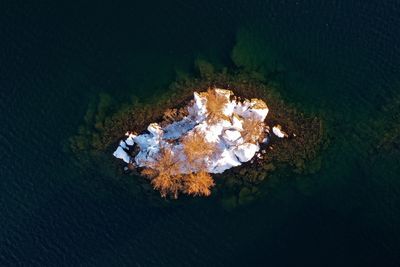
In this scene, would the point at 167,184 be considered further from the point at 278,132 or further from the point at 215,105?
the point at 278,132

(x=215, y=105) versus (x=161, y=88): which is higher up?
(x=215, y=105)

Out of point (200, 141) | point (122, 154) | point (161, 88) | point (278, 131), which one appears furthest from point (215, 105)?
point (122, 154)

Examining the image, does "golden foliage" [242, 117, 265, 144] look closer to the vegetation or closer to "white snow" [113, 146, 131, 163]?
the vegetation

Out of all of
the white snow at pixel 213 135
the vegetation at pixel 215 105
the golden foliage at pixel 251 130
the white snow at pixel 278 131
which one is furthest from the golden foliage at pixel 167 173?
the white snow at pixel 278 131

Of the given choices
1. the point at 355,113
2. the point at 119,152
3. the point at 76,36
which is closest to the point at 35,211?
the point at 119,152

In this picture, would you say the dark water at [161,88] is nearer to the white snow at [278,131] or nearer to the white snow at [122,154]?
the white snow at [122,154]

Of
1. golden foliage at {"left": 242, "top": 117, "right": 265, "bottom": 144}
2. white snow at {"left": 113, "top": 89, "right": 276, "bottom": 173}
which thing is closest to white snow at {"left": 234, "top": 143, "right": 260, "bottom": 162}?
white snow at {"left": 113, "top": 89, "right": 276, "bottom": 173}

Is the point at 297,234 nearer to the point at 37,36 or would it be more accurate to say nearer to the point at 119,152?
the point at 119,152
